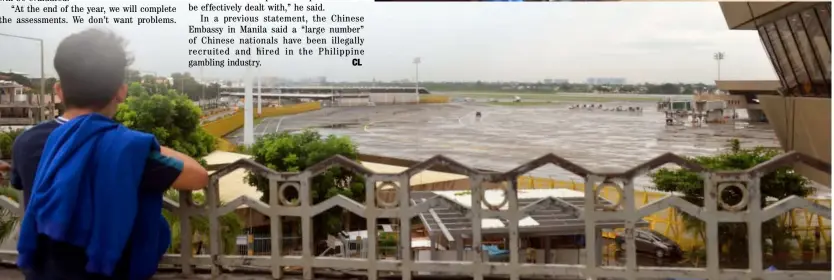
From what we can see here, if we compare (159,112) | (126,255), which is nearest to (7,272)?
(126,255)

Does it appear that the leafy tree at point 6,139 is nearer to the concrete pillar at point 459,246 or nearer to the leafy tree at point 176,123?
the concrete pillar at point 459,246

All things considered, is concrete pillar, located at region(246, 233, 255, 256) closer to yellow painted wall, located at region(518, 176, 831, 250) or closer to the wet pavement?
yellow painted wall, located at region(518, 176, 831, 250)

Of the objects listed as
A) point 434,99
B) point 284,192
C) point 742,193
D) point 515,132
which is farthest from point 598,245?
point 515,132

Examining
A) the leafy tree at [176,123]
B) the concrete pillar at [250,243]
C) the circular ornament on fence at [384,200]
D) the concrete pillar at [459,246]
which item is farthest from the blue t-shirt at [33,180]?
the leafy tree at [176,123]

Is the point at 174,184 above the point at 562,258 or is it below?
above

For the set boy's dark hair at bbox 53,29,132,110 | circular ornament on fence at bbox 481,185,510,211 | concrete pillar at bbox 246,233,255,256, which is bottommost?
concrete pillar at bbox 246,233,255,256

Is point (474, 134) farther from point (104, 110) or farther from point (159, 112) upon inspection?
point (104, 110)

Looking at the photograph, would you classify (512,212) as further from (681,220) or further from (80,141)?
(80,141)

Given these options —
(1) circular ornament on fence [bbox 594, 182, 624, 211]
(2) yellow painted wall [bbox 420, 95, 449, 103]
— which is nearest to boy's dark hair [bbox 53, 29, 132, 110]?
(1) circular ornament on fence [bbox 594, 182, 624, 211]
